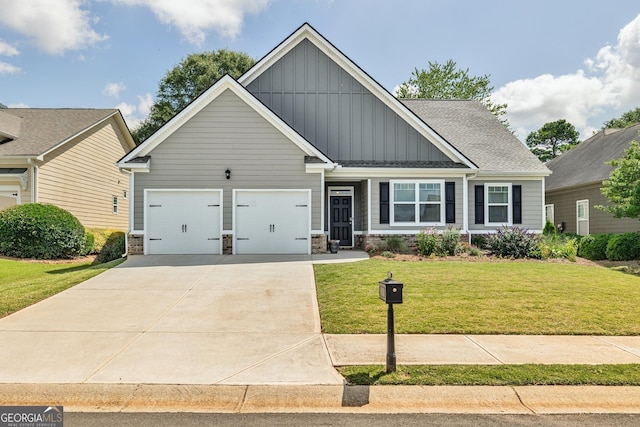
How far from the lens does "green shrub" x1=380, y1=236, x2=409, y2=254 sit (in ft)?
54.1

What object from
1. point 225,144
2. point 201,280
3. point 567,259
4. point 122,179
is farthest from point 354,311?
point 122,179

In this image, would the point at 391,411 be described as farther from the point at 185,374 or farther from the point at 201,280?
the point at 201,280

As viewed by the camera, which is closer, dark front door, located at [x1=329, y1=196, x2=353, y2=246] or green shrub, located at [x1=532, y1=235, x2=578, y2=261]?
green shrub, located at [x1=532, y1=235, x2=578, y2=261]

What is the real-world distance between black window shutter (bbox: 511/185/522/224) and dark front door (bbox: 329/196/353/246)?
6.51 m

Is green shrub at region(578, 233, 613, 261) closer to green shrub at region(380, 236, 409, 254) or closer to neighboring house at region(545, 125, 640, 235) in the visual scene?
neighboring house at region(545, 125, 640, 235)

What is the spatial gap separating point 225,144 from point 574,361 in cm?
1234

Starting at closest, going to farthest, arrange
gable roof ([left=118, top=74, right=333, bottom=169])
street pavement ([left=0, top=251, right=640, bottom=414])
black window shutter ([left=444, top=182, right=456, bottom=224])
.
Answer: street pavement ([left=0, top=251, right=640, bottom=414]), gable roof ([left=118, top=74, right=333, bottom=169]), black window shutter ([left=444, top=182, right=456, bottom=224])

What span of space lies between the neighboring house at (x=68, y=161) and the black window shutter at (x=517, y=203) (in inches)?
669

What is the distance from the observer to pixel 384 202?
680 inches

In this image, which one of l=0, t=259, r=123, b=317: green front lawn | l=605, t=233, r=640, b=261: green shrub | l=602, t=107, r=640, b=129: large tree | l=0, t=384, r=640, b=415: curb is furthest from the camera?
l=602, t=107, r=640, b=129: large tree

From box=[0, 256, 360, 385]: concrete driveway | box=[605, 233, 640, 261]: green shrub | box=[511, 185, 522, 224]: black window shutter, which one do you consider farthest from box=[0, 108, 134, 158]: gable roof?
box=[605, 233, 640, 261]: green shrub

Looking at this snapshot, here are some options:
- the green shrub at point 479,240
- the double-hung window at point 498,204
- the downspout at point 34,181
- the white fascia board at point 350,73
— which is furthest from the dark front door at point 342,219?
the downspout at point 34,181

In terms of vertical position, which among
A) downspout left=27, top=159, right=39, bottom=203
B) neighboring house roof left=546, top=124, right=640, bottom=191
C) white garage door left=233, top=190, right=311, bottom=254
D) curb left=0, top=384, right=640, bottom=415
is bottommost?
curb left=0, top=384, right=640, bottom=415

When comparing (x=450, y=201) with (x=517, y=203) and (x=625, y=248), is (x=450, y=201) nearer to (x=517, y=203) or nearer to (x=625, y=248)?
(x=517, y=203)
